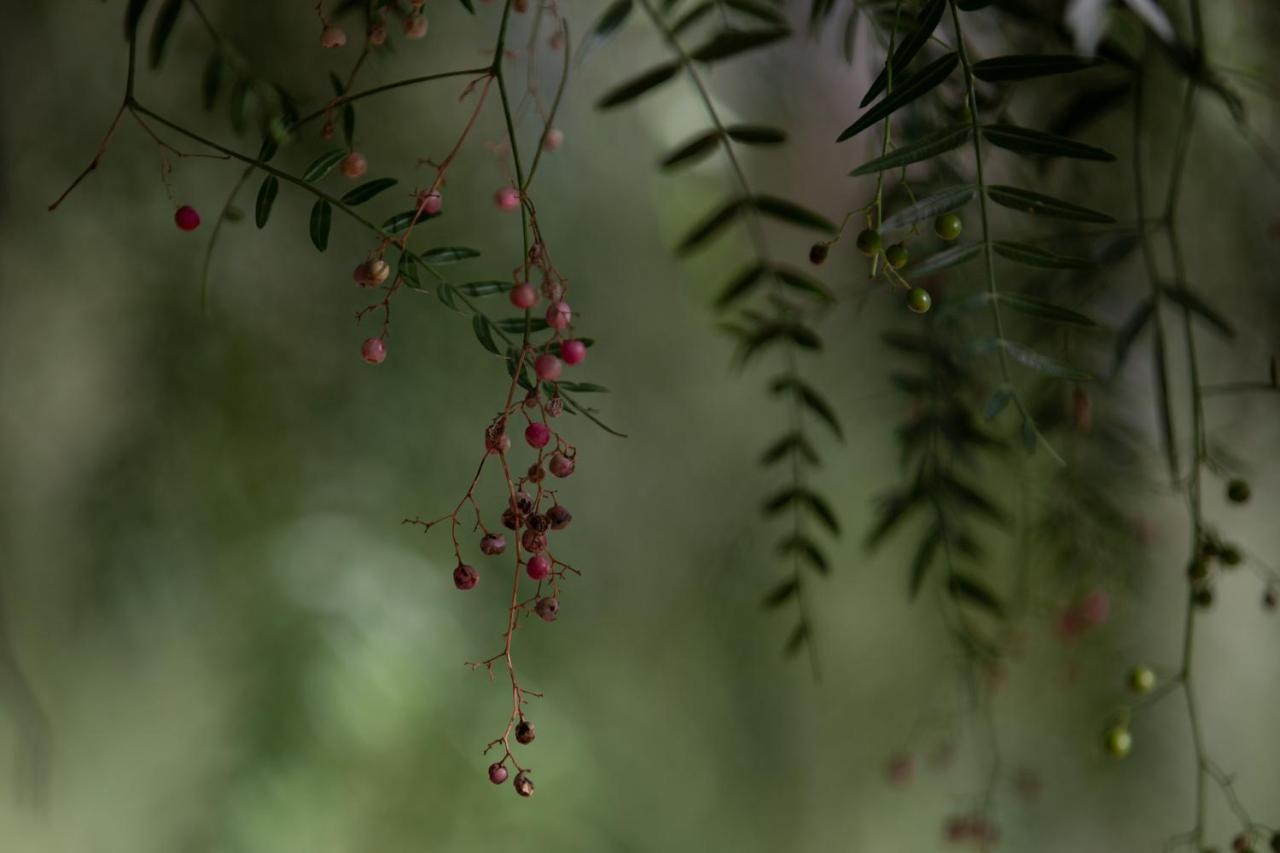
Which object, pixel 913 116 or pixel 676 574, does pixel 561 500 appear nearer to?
pixel 676 574

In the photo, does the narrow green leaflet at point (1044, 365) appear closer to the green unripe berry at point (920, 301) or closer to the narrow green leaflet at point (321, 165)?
the green unripe berry at point (920, 301)

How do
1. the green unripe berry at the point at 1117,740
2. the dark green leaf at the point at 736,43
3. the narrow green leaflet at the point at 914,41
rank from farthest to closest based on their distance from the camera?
1. the green unripe berry at the point at 1117,740
2. the dark green leaf at the point at 736,43
3. the narrow green leaflet at the point at 914,41

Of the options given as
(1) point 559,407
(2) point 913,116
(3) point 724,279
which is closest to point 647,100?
(3) point 724,279

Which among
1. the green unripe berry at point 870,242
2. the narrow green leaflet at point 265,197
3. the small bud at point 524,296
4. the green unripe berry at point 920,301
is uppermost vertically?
the narrow green leaflet at point 265,197

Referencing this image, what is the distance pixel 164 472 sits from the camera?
0.76 meters

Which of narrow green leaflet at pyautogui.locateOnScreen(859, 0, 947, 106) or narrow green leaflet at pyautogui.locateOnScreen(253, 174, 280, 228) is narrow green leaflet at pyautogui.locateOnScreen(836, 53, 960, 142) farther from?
narrow green leaflet at pyautogui.locateOnScreen(253, 174, 280, 228)

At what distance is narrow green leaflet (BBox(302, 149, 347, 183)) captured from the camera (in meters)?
0.45

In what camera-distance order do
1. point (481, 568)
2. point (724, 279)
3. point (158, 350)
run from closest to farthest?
point (158, 350), point (481, 568), point (724, 279)

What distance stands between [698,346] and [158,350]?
1.58 ft

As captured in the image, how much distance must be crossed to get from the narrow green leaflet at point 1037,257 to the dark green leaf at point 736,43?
168 millimetres

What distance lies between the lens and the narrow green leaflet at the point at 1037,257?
44 cm

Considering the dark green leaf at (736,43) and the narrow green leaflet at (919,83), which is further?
the dark green leaf at (736,43)

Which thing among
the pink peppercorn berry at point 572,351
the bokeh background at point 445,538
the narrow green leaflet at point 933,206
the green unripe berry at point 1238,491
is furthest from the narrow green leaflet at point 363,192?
the green unripe berry at point 1238,491

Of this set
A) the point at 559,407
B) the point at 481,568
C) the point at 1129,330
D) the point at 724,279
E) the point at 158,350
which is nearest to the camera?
the point at 559,407
